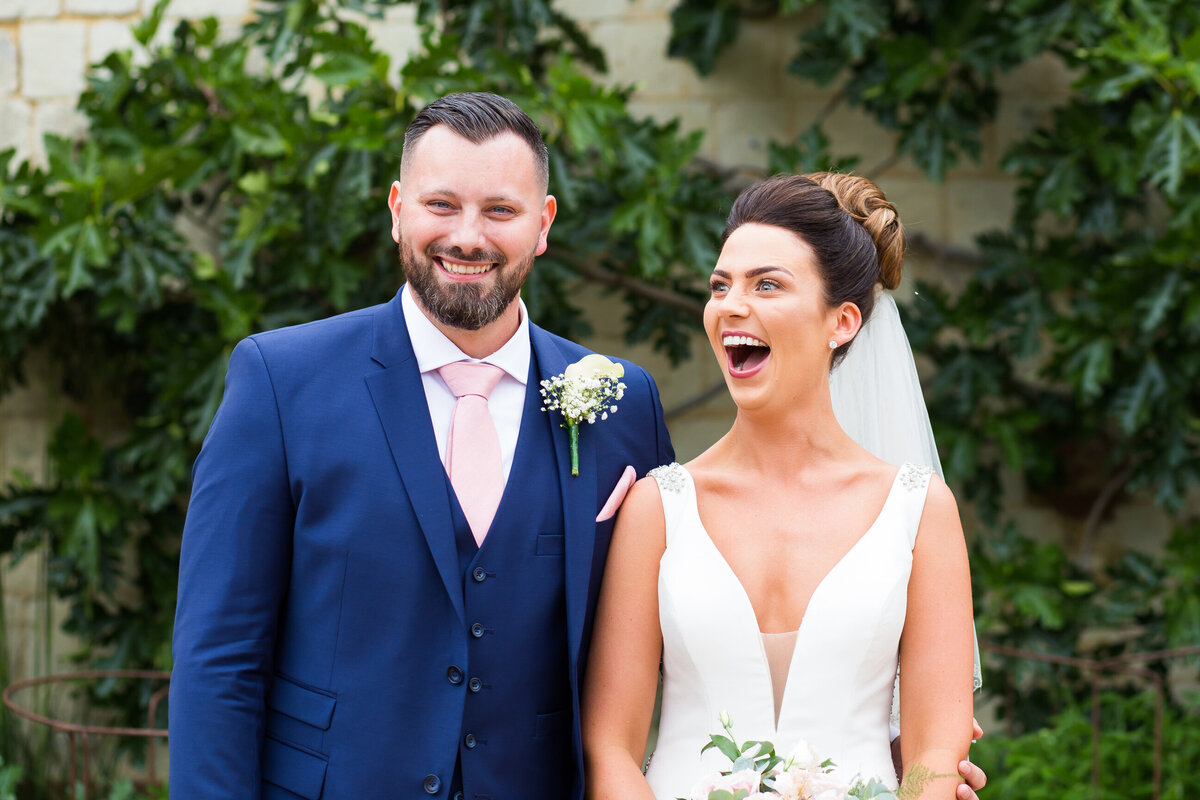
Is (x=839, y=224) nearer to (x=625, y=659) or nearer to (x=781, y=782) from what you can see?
(x=625, y=659)

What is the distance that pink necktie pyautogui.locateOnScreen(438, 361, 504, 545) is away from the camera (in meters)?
2.12

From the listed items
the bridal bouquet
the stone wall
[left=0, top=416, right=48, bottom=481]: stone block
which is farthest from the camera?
[left=0, top=416, right=48, bottom=481]: stone block

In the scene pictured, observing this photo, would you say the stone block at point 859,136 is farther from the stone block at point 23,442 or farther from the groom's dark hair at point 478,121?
the stone block at point 23,442

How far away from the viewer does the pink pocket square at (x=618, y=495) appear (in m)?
2.29

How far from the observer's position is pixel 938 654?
2170mm

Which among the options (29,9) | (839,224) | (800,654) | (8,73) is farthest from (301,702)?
(29,9)

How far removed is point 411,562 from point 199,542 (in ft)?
1.26

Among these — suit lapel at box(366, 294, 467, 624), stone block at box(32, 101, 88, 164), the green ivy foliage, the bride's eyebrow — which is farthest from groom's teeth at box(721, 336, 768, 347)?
stone block at box(32, 101, 88, 164)

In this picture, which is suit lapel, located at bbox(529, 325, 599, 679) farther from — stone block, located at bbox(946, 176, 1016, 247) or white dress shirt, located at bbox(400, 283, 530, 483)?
stone block, located at bbox(946, 176, 1016, 247)

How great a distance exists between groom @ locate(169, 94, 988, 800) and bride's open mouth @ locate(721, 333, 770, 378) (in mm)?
386

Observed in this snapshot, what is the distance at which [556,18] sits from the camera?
4488mm

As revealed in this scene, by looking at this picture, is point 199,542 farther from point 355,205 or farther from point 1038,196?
point 1038,196

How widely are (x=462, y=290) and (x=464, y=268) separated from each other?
0.14 ft


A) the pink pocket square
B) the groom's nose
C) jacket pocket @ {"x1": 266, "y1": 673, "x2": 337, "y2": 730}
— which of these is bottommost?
jacket pocket @ {"x1": 266, "y1": 673, "x2": 337, "y2": 730}
